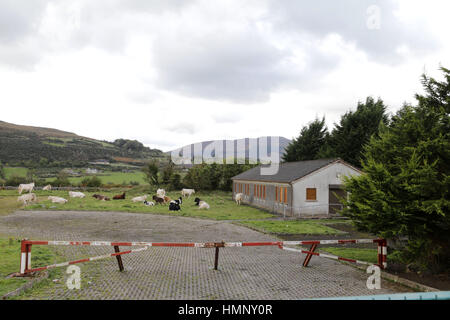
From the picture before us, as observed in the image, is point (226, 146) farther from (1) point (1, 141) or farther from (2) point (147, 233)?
(1) point (1, 141)

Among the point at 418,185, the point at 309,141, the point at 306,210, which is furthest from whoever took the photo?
the point at 309,141

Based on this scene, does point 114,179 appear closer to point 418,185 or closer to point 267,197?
point 267,197

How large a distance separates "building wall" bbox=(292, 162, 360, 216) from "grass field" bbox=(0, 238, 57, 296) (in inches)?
751

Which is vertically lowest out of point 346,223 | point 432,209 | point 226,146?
point 346,223

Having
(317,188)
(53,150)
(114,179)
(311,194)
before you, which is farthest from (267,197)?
(53,150)

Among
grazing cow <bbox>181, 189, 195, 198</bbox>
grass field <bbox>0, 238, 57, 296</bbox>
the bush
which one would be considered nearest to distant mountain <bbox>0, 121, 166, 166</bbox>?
the bush

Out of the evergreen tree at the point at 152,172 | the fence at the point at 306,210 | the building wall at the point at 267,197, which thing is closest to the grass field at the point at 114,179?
the evergreen tree at the point at 152,172

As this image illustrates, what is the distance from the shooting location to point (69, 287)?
8.37 m

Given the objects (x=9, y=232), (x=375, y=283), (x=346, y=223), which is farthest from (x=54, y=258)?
(x=346, y=223)

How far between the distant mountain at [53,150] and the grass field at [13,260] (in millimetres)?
78322

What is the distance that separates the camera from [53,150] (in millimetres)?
101562

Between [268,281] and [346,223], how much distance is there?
651 inches

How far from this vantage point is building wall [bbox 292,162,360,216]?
2677cm

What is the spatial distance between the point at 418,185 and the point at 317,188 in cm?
1879
